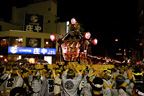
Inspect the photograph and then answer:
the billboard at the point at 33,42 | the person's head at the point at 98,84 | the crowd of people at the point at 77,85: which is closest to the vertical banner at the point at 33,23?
the billboard at the point at 33,42

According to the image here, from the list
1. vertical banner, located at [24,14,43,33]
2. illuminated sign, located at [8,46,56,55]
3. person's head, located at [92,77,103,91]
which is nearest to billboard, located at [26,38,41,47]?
illuminated sign, located at [8,46,56,55]

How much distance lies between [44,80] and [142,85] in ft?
12.5

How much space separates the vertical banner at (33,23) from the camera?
27.1 m

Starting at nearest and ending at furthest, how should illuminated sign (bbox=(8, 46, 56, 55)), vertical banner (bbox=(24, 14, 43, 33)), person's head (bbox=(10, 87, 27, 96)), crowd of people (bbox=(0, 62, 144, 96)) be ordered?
person's head (bbox=(10, 87, 27, 96)) → crowd of people (bbox=(0, 62, 144, 96)) → illuminated sign (bbox=(8, 46, 56, 55)) → vertical banner (bbox=(24, 14, 43, 33))

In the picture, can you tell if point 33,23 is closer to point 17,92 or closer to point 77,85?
point 77,85

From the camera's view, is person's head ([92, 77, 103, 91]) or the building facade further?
the building facade

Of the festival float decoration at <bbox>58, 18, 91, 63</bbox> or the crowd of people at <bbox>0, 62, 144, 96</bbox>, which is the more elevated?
the festival float decoration at <bbox>58, 18, 91, 63</bbox>

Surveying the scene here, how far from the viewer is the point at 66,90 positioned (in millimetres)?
4719

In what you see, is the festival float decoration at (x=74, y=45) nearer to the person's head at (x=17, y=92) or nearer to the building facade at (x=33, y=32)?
the building facade at (x=33, y=32)

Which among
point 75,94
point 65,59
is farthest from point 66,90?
point 65,59

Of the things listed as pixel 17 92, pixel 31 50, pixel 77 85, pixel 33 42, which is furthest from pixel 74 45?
pixel 17 92

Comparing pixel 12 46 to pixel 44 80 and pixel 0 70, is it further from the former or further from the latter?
pixel 44 80

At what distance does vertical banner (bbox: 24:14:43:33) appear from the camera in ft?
89.0

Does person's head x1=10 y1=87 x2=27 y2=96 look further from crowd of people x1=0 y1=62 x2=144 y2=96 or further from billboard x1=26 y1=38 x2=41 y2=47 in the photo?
billboard x1=26 y1=38 x2=41 y2=47
